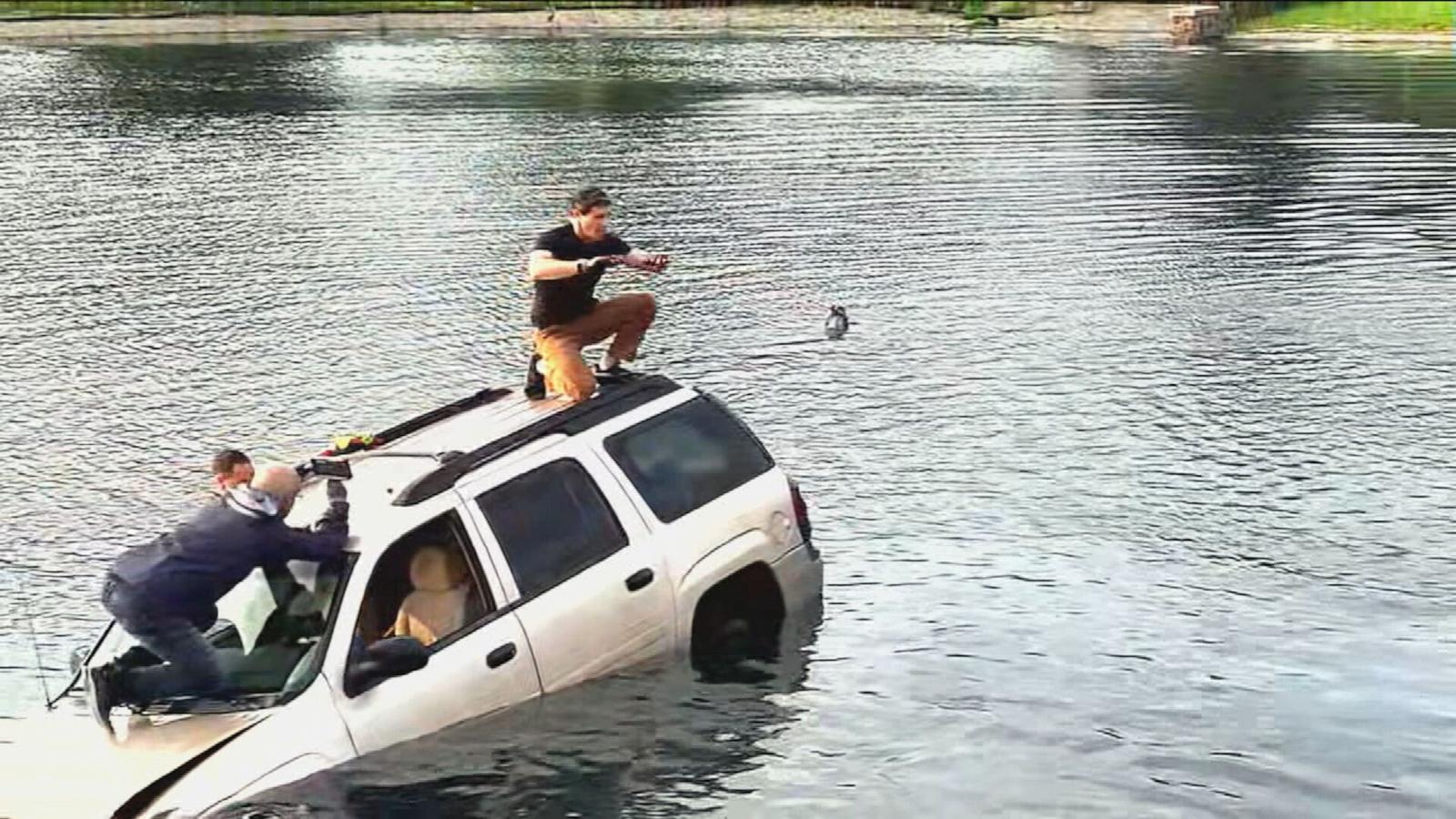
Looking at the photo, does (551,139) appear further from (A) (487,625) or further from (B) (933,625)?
(A) (487,625)

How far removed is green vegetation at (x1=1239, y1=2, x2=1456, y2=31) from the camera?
81.9 meters

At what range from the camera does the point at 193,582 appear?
11938 mm

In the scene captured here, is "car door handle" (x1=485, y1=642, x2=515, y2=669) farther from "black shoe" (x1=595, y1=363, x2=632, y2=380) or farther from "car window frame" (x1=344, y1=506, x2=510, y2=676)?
"black shoe" (x1=595, y1=363, x2=632, y2=380)

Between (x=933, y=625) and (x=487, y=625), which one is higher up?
(x=487, y=625)

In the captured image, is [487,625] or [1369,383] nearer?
[487,625]

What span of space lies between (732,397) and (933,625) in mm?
7612

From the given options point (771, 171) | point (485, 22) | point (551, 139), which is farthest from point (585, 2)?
point (771, 171)

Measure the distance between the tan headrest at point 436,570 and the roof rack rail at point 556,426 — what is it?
1.03 feet

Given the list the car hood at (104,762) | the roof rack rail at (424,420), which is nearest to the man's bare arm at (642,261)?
the roof rack rail at (424,420)

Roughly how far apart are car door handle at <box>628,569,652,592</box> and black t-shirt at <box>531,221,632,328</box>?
130 inches

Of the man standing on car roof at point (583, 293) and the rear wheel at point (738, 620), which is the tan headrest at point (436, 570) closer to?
the rear wheel at point (738, 620)

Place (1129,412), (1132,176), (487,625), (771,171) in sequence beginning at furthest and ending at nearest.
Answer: (771,171) < (1132,176) < (1129,412) < (487,625)

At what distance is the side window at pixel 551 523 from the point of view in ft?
42.3

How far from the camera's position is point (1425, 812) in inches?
504
